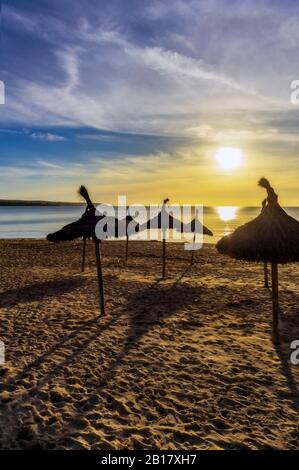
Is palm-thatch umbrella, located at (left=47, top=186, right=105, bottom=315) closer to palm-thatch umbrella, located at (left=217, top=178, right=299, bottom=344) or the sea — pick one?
palm-thatch umbrella, located at (left=217, top=178, right=299, bottom=344)

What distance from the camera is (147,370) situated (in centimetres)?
719

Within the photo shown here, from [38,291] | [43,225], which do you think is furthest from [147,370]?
[43,225]

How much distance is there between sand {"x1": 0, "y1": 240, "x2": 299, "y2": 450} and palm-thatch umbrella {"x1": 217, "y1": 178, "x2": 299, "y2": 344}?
188 centimetres

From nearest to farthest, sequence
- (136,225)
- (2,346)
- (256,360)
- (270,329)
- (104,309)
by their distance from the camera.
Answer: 1. (256,360)
2. (2,346)
3. (270,329)
4. (104,309)
5. (136,225)

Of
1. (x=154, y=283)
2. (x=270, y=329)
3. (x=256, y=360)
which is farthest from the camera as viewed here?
(x=154, y=283)

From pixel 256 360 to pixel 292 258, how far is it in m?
2.40

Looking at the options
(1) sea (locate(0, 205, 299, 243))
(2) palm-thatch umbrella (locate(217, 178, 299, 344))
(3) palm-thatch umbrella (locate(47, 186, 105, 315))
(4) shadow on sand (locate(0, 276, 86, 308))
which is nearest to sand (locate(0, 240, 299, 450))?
(4) shadow on sand (locate(0, 276, 86, 308))

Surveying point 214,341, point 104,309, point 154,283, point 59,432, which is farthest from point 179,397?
point 154,283

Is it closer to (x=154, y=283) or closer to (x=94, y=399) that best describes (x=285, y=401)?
(x=94, y=399)

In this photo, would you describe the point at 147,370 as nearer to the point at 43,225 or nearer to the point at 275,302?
the point at 275,302

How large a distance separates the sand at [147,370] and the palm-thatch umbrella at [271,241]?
74.1 inches

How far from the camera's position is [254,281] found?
51.0 ft

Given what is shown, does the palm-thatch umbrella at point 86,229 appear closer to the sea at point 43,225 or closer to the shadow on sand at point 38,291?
the shadow on sand at point 38,291

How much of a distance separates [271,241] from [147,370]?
12.9 feet
